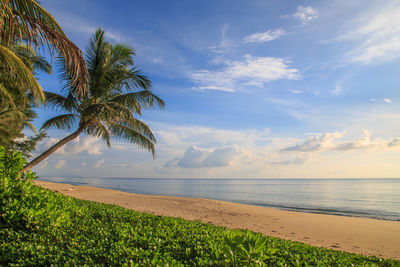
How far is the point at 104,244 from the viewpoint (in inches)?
118

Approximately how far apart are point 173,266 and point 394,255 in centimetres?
878

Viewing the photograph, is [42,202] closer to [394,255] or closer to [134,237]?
[134,237]

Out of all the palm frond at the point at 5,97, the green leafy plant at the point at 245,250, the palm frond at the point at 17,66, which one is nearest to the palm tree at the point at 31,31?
the palm frond at the point at 17,66

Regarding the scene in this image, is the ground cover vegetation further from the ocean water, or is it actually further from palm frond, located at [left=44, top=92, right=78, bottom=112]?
the ocean water

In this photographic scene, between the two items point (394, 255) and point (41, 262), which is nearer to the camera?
point (41, 262)

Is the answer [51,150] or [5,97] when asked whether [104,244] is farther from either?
[5,97]

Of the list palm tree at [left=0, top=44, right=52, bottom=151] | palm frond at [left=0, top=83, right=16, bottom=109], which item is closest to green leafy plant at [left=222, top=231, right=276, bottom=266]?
palm frond at [left=0, top=83, right=16, bottom=109]

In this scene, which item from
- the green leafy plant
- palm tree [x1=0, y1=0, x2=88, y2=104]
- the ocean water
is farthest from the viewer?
the ocean water

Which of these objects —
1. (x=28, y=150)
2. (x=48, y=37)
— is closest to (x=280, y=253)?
(x=48, y=37)

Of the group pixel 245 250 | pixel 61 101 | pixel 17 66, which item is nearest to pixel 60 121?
pixel 61 101

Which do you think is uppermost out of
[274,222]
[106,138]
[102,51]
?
[102,51]

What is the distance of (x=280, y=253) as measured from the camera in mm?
3082

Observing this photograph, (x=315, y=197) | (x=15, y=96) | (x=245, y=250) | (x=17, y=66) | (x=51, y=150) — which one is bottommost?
(x=315, y=197)

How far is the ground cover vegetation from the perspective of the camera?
2250 mm
